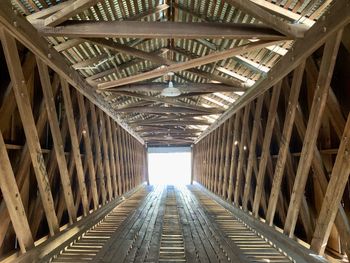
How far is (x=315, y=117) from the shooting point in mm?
3645

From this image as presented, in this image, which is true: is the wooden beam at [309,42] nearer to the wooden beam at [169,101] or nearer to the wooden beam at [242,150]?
Answer: the wooden beam at [242,150]

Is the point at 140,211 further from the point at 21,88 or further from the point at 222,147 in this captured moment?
the point at 21,88

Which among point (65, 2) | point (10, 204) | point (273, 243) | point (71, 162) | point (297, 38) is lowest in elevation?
point (273, 243)

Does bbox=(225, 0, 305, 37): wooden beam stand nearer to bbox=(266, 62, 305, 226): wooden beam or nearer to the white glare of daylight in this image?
bbox=(266, 62, 305, 226): wooden beam

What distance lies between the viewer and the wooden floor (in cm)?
380

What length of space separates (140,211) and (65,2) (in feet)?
15.6

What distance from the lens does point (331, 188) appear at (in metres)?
3.32

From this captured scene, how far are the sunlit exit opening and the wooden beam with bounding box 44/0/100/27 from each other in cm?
1876

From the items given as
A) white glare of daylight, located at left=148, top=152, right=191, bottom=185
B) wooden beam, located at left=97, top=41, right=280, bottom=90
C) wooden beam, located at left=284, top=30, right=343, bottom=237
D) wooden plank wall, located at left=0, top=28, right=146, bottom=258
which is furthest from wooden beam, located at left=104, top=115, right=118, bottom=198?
white glare of daylight, located at left=148, top=152, right=191, bottom=185

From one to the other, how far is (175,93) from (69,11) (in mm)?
2573

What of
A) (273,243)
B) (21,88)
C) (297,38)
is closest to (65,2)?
(21,88)

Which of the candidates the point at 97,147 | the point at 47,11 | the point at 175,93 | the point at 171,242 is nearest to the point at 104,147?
the point at 97,147

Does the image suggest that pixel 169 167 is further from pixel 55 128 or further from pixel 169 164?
pixel 55 128

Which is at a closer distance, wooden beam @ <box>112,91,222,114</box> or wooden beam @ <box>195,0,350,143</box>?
wooden beam @ <box>195,0,350,143</box>
